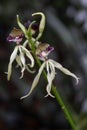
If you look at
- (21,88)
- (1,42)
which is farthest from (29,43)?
(1,42)

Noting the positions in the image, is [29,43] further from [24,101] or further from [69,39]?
[24,101]

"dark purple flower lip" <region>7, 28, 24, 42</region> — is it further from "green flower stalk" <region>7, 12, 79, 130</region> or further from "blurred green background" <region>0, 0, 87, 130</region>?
"blurred green background" <region>0, 0, 87, 130</region>

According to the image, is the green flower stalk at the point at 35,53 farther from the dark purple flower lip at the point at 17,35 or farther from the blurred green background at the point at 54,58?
the blurred green background at the point at 54,58

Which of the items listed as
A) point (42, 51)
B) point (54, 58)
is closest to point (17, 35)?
point (42, 51)

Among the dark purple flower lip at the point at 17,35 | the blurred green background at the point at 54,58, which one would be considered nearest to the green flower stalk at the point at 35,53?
the dark purple flower lip at the point at 17,35

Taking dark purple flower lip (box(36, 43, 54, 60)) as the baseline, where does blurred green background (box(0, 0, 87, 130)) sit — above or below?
below

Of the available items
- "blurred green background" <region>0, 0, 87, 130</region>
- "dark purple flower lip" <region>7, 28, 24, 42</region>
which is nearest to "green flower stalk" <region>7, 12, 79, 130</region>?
"dark purple flower lip" <region>7, 28, 24, 42</region>

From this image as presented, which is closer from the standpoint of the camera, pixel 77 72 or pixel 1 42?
pixel 1 42

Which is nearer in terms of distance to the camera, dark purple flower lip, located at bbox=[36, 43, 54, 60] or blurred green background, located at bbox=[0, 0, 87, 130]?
dark purple flower lip, located at bbox=[36, 43, 54, 60]
